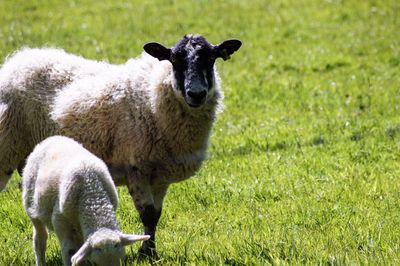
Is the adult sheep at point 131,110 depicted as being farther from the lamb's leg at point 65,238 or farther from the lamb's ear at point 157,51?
the lamb's leg at point 65,238

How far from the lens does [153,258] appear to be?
249 inches

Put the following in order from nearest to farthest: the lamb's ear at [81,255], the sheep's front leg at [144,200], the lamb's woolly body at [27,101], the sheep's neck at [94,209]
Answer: the lamb's ear at [81,255] → the sheep's neck at [94,209] → the sheep's front leg at [144,200] → the lamb's woolly body at [27,101]

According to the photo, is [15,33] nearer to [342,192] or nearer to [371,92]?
[371,92]

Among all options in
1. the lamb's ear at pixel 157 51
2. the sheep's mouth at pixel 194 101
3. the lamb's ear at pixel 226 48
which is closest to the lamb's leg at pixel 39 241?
the sheep's mouth at pixel 194 101

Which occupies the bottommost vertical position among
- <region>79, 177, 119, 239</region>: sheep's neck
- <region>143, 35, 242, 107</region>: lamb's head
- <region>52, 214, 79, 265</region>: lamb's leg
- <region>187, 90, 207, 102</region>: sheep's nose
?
<region>52, 214, 79, 265</region>: lamb's leg

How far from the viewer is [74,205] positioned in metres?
5.52

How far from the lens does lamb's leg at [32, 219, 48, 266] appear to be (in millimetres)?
6082

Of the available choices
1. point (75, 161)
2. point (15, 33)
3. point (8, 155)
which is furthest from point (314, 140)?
point (15, 33)

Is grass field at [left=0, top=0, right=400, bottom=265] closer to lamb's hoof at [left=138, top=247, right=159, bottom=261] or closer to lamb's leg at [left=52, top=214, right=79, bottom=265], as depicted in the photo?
lamb's hoof at [left=138, top=247, right=159, bottom=261]

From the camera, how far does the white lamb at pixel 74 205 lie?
16.7 feet

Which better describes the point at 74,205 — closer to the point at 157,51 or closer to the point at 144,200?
the point at 144,200

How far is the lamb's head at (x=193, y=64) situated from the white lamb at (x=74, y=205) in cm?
121

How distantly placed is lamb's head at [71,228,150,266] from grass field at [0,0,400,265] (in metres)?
0.89

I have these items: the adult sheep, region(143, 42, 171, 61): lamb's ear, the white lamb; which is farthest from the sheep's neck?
region(143, 42, 171, 61): lamb's ear
